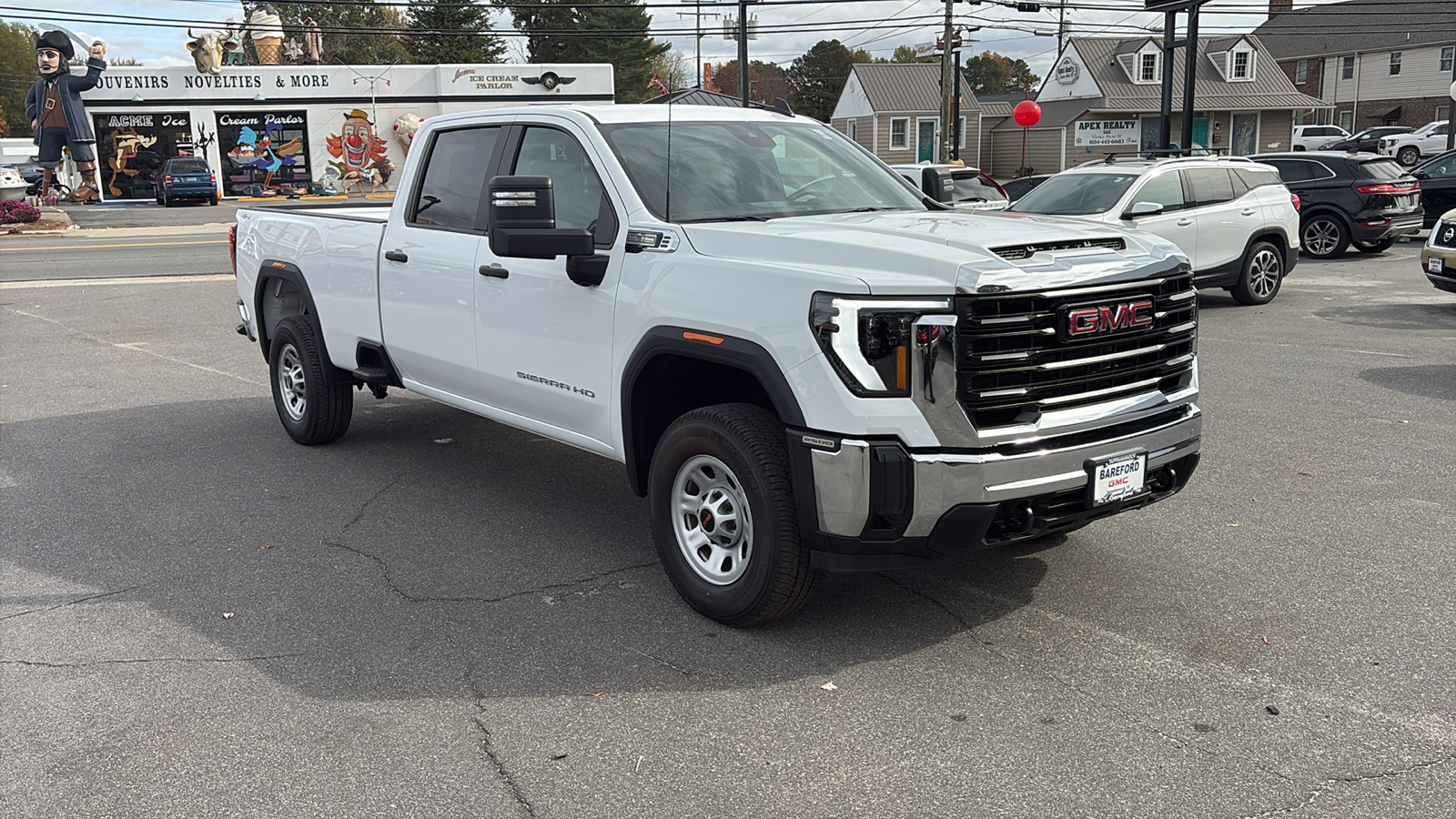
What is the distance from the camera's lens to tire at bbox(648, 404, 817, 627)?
13.8ft

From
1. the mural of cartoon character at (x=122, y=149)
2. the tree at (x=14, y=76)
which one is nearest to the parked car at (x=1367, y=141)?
the mural of cartoon character at (x=122, y=149)

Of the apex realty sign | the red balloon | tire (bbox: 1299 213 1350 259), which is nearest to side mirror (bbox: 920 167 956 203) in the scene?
tire (bbox: 1299 213 1350 259)

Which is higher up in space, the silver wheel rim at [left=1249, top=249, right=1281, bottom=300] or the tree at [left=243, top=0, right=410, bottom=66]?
the tree at [left=243, top=0, right=410, bottom=66]

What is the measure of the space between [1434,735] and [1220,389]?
19.1 feet

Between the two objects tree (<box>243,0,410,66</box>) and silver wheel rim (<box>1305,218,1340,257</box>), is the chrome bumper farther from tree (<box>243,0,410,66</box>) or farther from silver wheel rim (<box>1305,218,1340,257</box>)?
tree (<box>243,0,410,66</box>)

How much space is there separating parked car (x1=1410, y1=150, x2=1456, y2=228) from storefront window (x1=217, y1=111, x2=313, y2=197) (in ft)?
127

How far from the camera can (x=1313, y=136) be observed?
182ft

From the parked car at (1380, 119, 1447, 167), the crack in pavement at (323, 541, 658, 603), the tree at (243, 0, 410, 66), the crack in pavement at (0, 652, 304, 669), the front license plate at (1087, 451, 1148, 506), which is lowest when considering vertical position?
the crack in pavement at (0, 652, 304, 669)

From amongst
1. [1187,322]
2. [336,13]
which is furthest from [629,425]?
[336,13]

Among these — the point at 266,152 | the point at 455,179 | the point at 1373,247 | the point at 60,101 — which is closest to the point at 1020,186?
the point at 1373,247

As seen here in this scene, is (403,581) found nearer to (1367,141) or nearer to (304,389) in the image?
(304,389)

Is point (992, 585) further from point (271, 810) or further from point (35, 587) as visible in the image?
point (35, 587)

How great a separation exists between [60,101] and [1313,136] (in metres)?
52.8

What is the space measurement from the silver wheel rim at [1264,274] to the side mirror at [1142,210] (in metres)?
2.19
